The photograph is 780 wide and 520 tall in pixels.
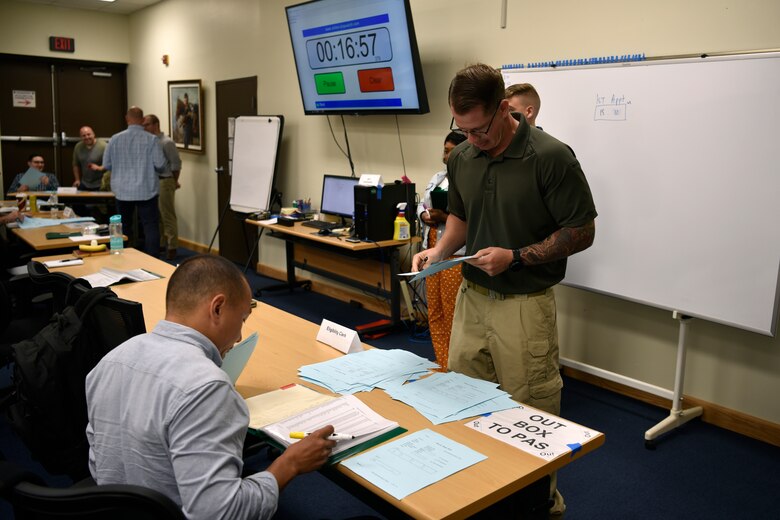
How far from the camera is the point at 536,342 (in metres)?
2.06

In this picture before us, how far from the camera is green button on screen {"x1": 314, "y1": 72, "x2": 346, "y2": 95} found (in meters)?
5.16

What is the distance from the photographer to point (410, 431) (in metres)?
1.58

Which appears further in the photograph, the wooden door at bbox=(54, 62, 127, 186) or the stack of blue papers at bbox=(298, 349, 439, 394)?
the wooden door at bbox=(54, 62, 127, 186)

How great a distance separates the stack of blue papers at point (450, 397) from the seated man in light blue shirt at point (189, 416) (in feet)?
1.22

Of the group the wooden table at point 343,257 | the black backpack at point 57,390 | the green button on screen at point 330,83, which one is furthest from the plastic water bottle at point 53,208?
the black backpack at point 57,390

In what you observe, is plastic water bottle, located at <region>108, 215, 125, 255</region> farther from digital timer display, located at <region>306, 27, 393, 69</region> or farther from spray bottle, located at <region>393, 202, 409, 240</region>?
digital timer display, located at <region>306, 27, 393, 69</region>

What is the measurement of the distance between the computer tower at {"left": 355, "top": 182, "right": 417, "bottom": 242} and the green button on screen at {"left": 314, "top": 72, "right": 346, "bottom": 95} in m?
1.08

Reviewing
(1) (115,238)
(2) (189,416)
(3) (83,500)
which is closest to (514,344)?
(2) (189,416)

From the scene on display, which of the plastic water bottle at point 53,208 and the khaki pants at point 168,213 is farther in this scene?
the khaki pants at point 168,213

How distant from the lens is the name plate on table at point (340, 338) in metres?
2.15

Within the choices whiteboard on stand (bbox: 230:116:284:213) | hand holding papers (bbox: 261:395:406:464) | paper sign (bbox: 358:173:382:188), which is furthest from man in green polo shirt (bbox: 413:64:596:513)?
whiteboard on stand (bbox: 230:116:284:213)

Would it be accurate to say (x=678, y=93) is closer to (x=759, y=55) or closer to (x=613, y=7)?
(x=759, y=55)

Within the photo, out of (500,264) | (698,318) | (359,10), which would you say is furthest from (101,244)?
(698,318)

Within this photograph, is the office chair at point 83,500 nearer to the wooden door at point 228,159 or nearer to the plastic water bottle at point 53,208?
the plastic water bottle at point 53,208
